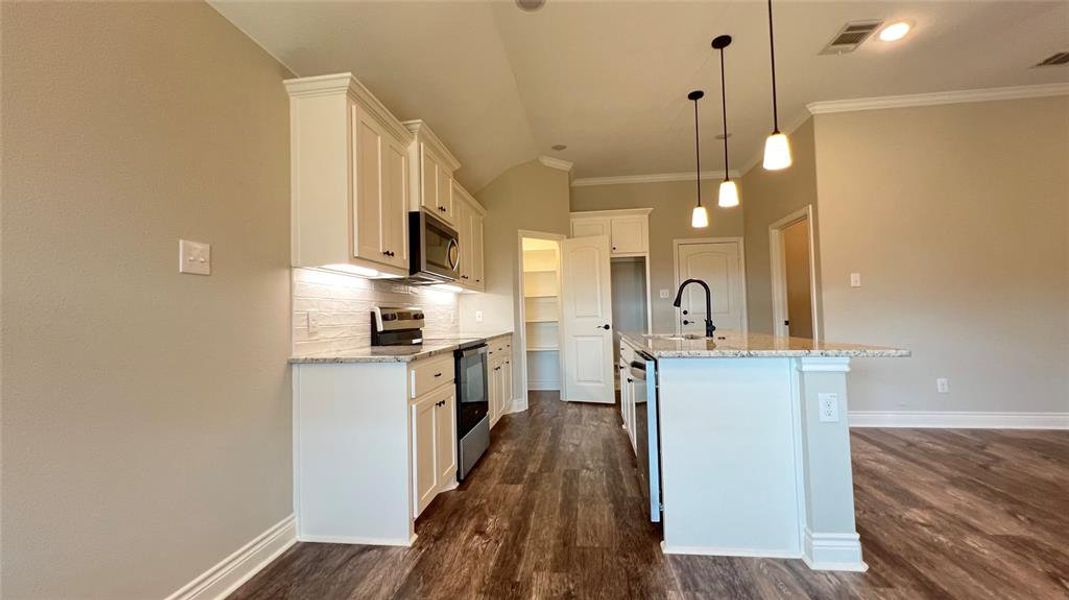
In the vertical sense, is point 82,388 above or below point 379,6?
below

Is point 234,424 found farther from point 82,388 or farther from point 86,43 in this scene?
point 86,43

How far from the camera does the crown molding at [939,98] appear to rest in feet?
10.9

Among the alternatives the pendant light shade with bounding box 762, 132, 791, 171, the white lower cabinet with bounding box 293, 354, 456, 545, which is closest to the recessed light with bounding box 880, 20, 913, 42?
the pendant light shade with bounding box 762, 132, 791, 171

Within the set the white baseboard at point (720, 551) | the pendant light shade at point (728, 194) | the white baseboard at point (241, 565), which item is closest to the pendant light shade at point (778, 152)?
the pendant light shade at point (728, 194)

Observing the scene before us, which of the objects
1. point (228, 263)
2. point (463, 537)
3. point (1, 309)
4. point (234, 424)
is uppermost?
point (228, 263)

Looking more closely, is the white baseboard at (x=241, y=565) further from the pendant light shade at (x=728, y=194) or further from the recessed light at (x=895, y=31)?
the recessed light at (x=895, y=31)

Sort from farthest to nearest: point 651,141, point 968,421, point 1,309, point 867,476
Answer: point 651,141
point 968,421
point 867,476
point 1,309

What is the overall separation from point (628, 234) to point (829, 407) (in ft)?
12.2

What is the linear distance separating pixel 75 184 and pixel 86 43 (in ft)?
1.43

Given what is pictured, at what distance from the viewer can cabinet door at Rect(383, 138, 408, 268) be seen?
2.31 metres

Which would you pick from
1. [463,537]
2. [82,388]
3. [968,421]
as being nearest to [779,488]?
[463,537]

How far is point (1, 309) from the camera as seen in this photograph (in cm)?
102

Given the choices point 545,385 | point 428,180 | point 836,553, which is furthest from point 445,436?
point 545,385

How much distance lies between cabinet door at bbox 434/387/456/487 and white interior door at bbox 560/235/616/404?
7.94 ft
